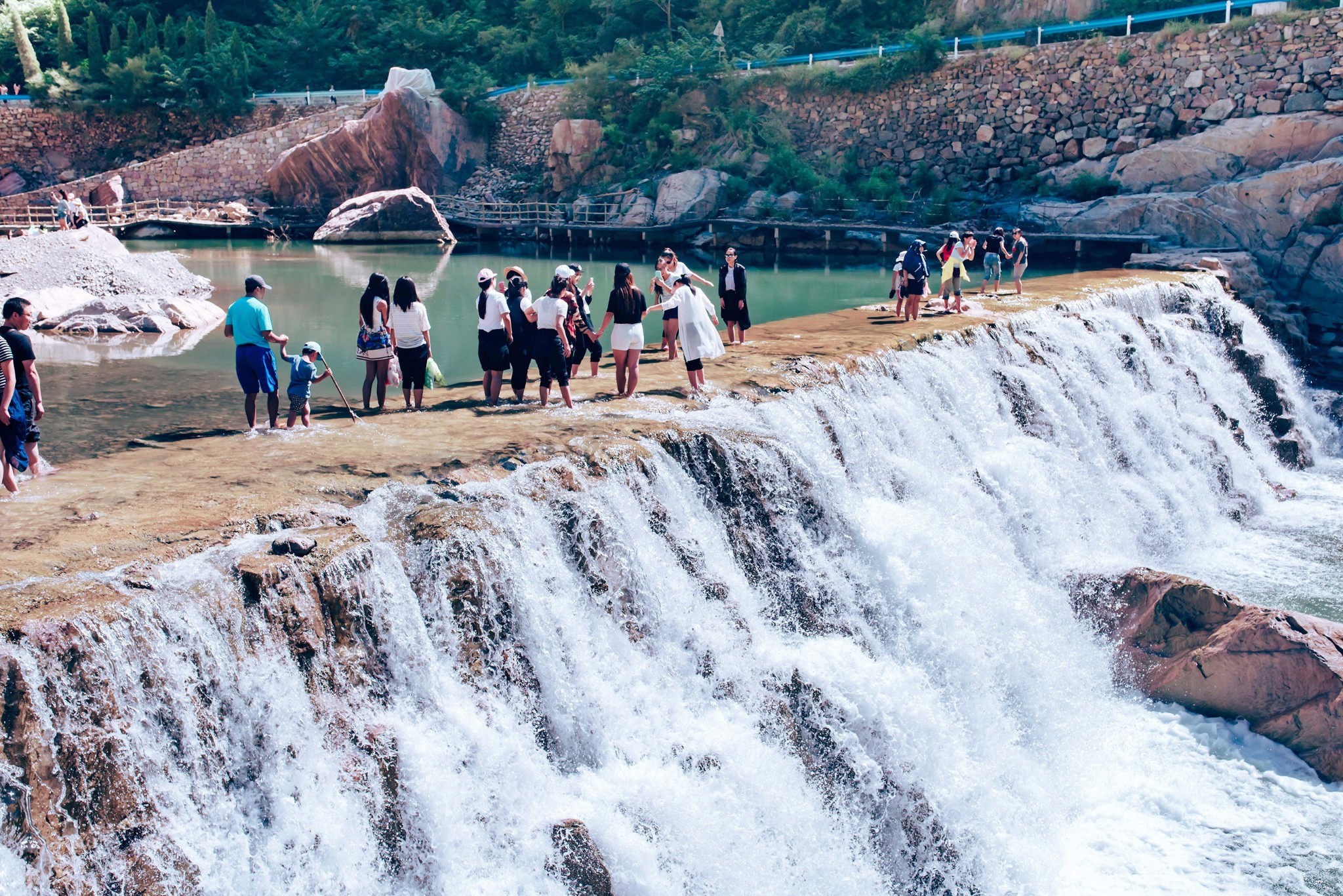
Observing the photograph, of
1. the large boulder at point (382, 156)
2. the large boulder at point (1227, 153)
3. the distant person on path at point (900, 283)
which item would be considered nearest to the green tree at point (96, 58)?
the large boulder at point (382, 156)

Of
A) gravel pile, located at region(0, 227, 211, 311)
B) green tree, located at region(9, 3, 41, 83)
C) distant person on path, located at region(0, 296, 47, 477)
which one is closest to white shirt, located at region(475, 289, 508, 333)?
distant person on path, located at region(0, 296, 47, 477)

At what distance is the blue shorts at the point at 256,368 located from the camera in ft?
29.4

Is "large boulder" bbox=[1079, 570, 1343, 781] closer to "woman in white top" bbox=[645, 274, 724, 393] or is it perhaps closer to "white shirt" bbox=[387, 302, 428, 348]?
"woman in white top" bbox=[645, 274, 724, 393]

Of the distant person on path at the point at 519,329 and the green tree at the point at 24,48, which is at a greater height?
the green tree at the point at 24,48

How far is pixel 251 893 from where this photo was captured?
217 inches

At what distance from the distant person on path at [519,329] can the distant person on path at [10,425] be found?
4.18m

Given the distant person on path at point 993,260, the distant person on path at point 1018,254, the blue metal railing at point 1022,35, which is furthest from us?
the blue metal railing at point 1022,35

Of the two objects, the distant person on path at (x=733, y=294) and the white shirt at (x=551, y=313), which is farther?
the distant person on path at (x=733, y=294)

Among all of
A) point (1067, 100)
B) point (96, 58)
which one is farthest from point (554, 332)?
point (96, 58)

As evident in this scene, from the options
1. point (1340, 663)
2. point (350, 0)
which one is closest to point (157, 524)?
point (1340, 663)

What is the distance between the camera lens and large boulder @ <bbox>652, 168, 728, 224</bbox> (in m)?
34.0

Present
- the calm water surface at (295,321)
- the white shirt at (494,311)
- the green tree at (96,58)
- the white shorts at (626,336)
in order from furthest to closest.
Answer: the green tree at (96,58)
the calm water surface at (295,321)
the white shorts at (626,336)
the white shirt at (494,311)

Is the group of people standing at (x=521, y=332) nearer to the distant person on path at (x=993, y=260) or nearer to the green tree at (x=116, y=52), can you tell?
the distant person on path at (x=993, y=260)

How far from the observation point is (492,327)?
1022 cm
